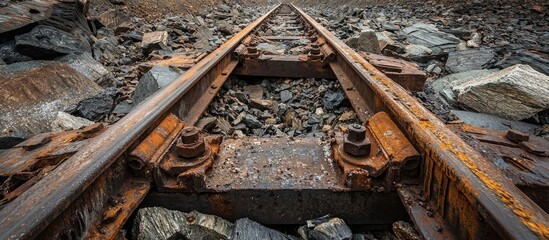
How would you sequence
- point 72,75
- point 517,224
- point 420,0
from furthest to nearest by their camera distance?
1. point 420,0
2. point 72,75
3. point 517,224

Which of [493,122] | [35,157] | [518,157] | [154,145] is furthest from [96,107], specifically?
[493,122]

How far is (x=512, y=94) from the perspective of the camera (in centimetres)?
240

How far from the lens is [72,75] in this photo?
2705 millimetres

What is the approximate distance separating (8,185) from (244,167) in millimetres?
816

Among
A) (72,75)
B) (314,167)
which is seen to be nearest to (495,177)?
(314,167)

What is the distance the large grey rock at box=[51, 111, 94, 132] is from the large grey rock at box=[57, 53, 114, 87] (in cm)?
99

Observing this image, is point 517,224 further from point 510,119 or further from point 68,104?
point 68,104

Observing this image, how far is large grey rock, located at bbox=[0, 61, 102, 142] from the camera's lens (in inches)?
80.9

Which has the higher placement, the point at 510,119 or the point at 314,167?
the point at 314,167

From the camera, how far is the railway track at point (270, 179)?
81cm

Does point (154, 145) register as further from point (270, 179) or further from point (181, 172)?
point (270, 179)

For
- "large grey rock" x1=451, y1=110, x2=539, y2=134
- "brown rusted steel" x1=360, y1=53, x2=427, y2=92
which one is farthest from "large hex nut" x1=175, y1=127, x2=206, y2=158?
"large grey rock" x1=451, y1=110, x2=539, y2=134

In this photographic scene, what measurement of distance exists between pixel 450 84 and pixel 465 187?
2603 millimetres

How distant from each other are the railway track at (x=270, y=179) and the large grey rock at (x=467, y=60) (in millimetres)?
2636
